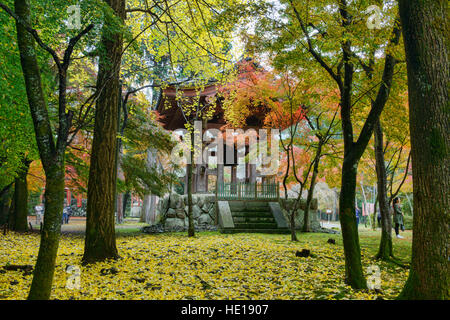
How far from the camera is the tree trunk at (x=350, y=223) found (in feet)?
12.9

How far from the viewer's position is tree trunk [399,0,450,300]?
2.57 metres

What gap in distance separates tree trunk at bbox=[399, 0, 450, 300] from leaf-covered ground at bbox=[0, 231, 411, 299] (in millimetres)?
1255

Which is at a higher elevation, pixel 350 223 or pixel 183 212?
pixel 350 223

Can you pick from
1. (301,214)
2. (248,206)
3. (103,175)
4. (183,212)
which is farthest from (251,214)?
(103,175)

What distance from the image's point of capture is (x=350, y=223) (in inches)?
155

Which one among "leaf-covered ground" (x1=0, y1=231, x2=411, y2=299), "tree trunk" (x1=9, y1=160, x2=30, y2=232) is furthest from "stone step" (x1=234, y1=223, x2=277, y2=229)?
"tree trunk" (x1=9, y1=160, x2=30, y2=232)

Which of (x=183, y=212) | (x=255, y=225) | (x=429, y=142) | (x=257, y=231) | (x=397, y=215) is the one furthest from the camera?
(x=183, y=212)

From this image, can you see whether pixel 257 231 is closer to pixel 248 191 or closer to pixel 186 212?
pixel 248 191

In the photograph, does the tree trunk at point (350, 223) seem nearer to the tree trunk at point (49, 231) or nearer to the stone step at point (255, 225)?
the tree trunk at point (49, 231)

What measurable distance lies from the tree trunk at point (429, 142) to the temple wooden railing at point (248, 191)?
9920 millimetres

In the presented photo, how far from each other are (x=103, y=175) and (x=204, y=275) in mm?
2343

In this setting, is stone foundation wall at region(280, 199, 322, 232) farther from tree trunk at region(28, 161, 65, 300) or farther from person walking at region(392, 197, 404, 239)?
tree trunk at region(28, 161, 65, 300)

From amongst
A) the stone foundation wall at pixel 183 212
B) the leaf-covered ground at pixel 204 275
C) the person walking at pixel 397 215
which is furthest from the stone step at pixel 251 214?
the leaf-covered ground at pixel 204 275
